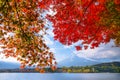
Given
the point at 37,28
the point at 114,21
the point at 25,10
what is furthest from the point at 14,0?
the point at 114,21

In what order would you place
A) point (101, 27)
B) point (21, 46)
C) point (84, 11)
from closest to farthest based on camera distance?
1. point (21, 46)
2. point (84, 11)
3. point (101, 27)

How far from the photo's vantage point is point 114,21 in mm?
19250

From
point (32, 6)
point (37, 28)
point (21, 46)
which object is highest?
point (32, 6)

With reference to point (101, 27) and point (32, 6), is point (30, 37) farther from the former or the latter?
point (101, 27)

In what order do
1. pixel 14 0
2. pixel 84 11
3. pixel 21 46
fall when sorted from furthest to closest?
pixel 84 11, pixel 21 46, pixel 14 0

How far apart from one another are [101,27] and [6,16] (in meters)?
10.4

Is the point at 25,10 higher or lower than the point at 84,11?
lower

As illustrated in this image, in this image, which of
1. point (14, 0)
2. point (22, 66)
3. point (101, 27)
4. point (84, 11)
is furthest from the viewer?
point (101, 27)

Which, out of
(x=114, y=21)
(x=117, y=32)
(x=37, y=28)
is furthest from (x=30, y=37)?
(x=117, y=32)

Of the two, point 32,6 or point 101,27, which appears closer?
point 32,6

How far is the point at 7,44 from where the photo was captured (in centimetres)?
1302

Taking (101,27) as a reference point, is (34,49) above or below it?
below

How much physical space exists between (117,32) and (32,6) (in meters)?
10.3

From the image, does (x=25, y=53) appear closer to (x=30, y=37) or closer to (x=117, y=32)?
(x=30, y=37)
